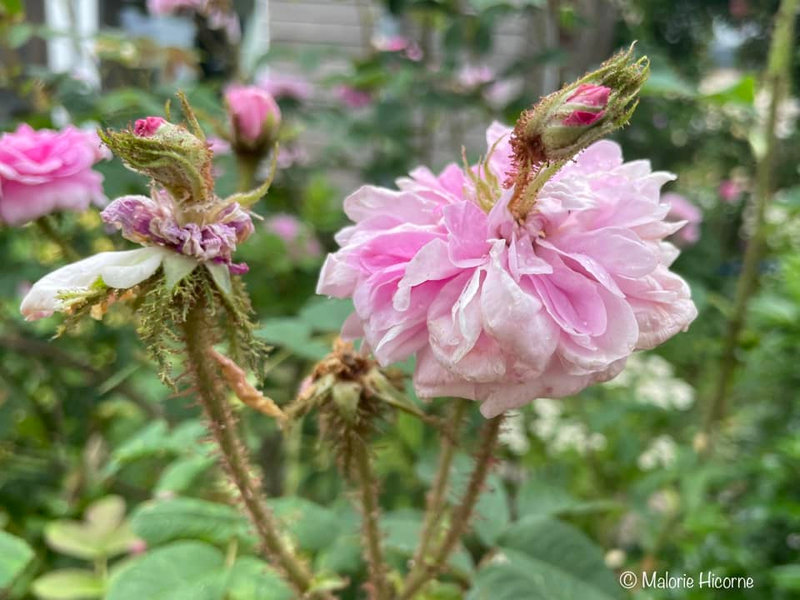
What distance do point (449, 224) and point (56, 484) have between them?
0.94 metres

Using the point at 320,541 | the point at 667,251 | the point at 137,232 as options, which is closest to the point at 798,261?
the point at 667,251

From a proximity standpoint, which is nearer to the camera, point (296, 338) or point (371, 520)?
point (371, 520)

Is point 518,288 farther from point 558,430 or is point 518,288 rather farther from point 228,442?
point 558,430

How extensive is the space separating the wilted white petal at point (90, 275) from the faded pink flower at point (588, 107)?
23 cm

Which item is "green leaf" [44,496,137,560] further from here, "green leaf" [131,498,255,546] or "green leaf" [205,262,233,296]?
"green leaf" [205,262,233,296]

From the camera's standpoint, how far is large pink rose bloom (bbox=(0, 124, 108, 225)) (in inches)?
24.5

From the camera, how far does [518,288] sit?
0.34m

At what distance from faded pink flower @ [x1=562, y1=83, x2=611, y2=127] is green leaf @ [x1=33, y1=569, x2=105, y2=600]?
67 centimetres

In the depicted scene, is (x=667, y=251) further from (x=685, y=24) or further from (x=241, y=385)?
(x=685, y=24)

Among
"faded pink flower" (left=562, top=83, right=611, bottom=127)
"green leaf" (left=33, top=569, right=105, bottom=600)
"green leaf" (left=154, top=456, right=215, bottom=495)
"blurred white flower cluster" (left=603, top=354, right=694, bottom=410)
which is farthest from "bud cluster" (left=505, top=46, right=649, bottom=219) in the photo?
"blurred white flower cluster" (left=603, top=354, right=694, bottom=410)

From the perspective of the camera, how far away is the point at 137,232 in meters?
0.38

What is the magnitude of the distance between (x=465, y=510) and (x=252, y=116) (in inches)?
21.1
